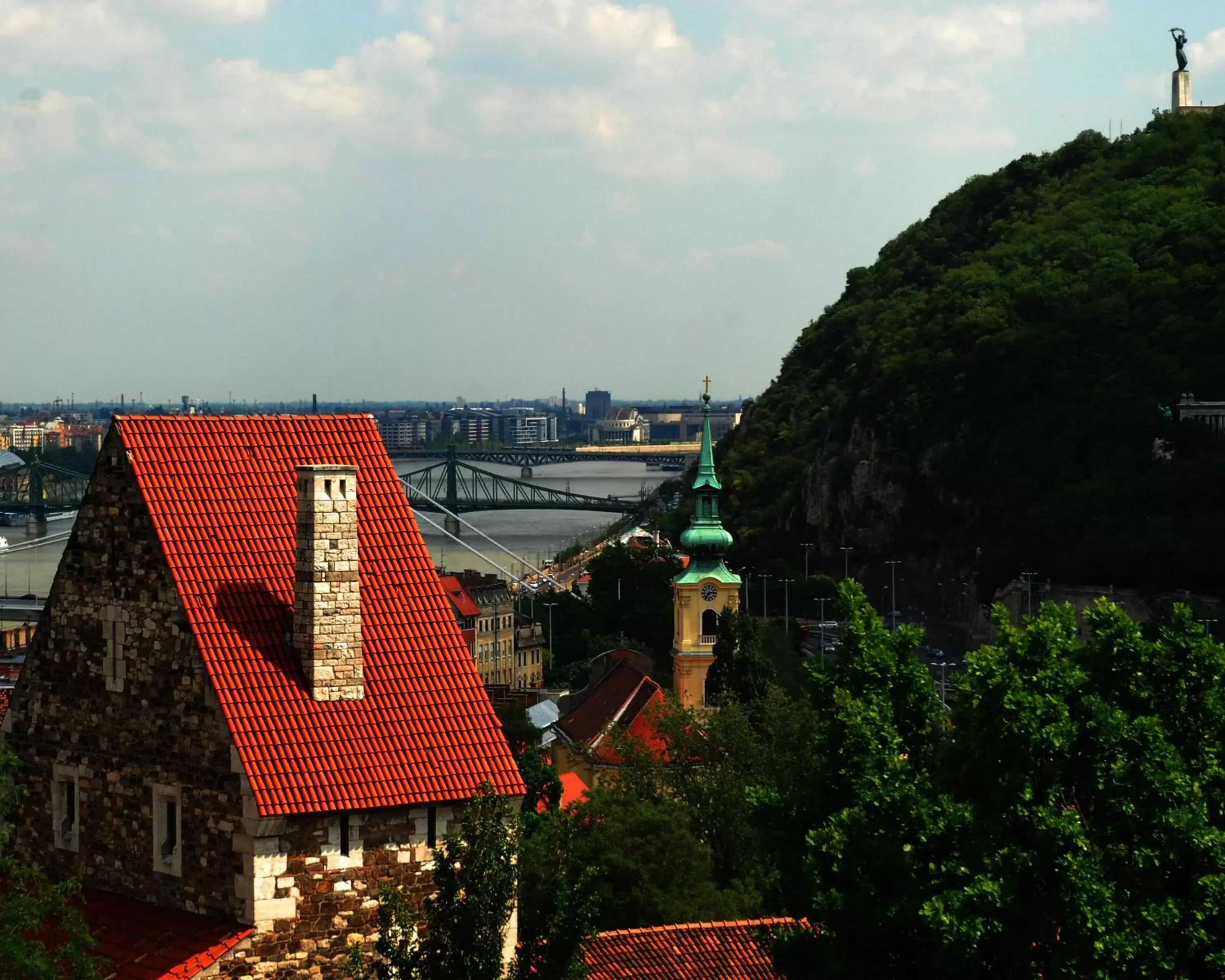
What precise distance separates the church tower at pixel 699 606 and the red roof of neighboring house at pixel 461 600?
827 inches

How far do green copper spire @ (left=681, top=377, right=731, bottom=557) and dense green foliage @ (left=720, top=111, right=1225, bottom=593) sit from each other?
17.2 metres

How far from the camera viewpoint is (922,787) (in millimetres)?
18469

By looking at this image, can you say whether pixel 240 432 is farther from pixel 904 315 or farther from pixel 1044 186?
pixel 1044 186

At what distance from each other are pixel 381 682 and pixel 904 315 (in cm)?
13447

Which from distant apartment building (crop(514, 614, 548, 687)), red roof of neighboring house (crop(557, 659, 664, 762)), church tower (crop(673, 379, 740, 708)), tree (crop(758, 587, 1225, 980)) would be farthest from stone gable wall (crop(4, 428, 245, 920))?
distant apartment building (crop(514, 614, 548, 687))

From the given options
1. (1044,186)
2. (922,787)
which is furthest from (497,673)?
(922,787)

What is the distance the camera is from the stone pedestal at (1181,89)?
16638cm

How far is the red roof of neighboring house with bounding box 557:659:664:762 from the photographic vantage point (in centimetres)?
5978

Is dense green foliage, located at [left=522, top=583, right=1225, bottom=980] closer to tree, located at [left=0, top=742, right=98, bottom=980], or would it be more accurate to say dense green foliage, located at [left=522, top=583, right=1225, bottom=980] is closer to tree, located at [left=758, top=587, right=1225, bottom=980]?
tree, located at [left=758, top=587, right=1225, bottom=980]

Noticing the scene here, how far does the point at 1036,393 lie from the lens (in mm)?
124312

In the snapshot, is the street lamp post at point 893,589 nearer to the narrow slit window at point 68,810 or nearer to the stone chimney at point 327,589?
the narrow slit window at point 68,810

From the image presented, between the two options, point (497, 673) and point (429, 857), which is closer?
→ point (429, 857)

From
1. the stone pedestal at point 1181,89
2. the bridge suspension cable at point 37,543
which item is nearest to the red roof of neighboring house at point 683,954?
the bridge suspension cable at point 37,543

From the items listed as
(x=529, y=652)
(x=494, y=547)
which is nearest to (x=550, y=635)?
(x=529, y=652)
